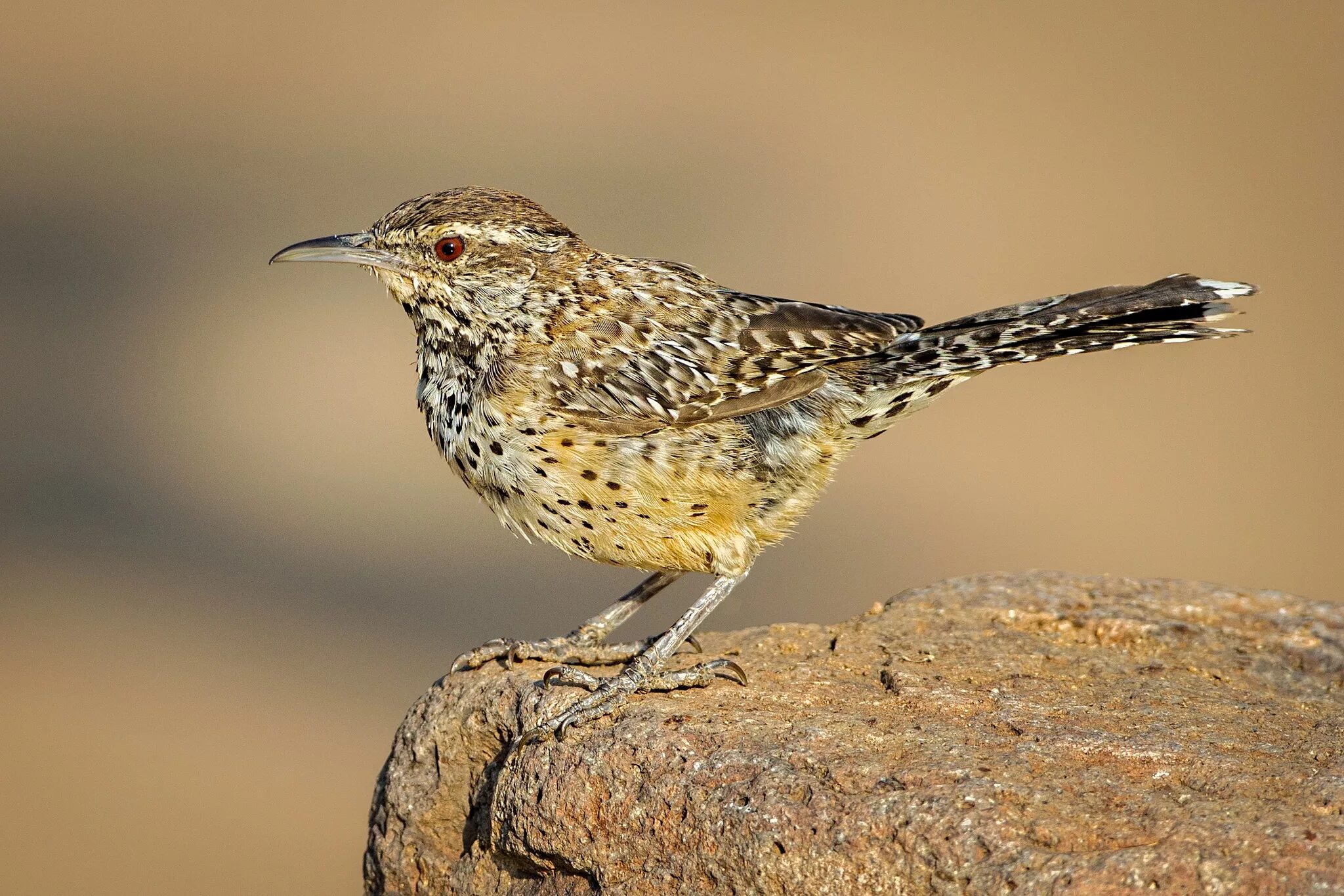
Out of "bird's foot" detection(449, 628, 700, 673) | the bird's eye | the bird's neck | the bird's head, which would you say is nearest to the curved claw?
"bird's foot" detection(449, 628, 700, 673)

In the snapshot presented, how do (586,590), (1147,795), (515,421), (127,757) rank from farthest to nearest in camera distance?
(586,590) → (127,757) → (515,421) → (1147,795)

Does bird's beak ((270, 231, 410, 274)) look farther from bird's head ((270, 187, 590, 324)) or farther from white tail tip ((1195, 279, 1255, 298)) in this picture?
white tail tip ((1195, 279, 1255, 298))

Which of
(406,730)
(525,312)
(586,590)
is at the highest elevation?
(525,312)

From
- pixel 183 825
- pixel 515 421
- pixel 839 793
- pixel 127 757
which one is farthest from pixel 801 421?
pixel 127 757

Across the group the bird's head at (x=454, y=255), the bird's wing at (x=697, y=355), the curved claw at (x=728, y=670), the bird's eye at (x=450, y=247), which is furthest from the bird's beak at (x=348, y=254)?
the curved claw at (x=728, y=670)

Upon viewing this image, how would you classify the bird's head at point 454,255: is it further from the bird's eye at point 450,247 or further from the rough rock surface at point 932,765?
the rough rock surface at point 932,765

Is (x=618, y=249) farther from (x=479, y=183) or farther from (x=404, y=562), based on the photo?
(x=404, y=562)

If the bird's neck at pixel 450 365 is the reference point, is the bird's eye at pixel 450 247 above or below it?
above
